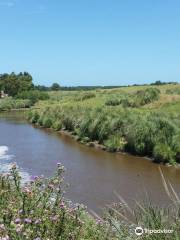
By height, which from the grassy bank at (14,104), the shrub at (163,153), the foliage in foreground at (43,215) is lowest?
the grassy bank at (14,104)

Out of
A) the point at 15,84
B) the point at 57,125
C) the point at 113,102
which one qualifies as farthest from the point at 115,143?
the point at 15,84

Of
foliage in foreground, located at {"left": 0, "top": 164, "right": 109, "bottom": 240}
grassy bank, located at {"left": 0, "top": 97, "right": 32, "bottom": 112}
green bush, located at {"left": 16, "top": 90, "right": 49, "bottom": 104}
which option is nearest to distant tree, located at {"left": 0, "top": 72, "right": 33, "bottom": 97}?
green bush, located at {"left": 16, "top": 90, "right": 49, "bottom": 104}

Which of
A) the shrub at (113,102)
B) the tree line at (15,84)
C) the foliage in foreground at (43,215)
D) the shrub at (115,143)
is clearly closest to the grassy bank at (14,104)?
the tree line at (15,84)

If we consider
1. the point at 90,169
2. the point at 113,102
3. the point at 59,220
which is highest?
the point at 59,220

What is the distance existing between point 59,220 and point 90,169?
1815 centimetres

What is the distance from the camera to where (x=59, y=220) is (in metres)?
5.29

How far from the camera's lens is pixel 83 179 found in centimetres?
2047

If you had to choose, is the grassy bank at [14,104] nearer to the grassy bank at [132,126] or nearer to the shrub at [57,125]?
the grassy bank at [132,126]

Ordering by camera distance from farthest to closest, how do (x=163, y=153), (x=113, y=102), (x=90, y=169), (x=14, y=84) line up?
(x=14, y=84) → (x=113, y=102) → (x=163, y=153) → (x=90, y=169)

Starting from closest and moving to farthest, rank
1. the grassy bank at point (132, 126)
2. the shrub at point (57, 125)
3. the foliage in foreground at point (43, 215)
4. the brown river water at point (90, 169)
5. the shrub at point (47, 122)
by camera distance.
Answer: the foliage in foreground at point (43, 215) → the brown river water at point (90, 169) → the grassy bank at point (132, 126) → the shrub at point (57, 125) → the shrub at point (47, 122)

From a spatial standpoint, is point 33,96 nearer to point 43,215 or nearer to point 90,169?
point 90,169

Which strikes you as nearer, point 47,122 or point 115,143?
point 115,143

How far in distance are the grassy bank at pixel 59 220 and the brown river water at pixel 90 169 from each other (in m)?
8.05

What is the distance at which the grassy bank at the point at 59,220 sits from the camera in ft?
15.3
